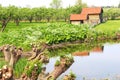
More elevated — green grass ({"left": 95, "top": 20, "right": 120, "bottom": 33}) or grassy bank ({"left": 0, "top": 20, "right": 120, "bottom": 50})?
grassy bank ({"left": 0, "top": 20, "right": 120, "bottom": 50})

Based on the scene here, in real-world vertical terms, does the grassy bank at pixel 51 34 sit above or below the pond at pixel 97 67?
below

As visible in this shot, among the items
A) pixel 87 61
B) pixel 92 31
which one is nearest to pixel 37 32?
pixel 92 31

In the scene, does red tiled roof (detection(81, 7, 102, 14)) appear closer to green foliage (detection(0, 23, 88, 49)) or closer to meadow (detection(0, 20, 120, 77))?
meadow (detection(0, 20, 120, 77))

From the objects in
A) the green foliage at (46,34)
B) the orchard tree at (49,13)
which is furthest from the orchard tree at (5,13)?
the green foliage at (46,34)

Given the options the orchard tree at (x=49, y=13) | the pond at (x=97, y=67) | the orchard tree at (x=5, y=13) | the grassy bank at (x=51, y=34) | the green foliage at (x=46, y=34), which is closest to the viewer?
the pond at (x=97, y=67)

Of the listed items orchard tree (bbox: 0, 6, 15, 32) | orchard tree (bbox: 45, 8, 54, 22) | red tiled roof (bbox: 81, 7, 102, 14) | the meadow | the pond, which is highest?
the pond

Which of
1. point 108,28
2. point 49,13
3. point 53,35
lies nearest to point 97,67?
point 53,35

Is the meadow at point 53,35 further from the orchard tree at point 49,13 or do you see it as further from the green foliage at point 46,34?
the orchard tree at point 49,13

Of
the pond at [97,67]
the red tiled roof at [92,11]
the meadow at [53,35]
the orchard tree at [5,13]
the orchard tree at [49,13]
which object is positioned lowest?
the orchard tree at [49,13]

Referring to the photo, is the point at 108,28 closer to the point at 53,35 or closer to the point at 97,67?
the point at 53,35

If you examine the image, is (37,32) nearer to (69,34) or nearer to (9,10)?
(69,34)

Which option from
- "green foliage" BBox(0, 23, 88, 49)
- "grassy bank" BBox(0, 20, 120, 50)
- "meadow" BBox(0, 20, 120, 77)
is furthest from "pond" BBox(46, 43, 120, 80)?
"grassy bank" BBox(0, 20, 120, 50)

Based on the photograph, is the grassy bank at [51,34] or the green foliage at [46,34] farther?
the grassy bank at [51,34]

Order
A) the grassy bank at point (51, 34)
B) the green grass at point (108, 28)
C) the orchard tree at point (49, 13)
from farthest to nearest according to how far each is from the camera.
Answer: the orchard tree at point (49, 13), the green grass at point (108, 28), the grassy bank at point (51, 34)
